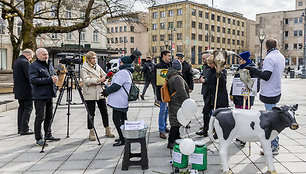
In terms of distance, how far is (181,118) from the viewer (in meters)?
4.31

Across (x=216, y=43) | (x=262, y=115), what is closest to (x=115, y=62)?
(x=262, y=115)

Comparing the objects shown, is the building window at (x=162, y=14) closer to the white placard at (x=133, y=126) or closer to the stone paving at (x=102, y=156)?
the stone paving at (x=102, y=156)

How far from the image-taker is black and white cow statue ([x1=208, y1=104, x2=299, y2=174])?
3.81 meters

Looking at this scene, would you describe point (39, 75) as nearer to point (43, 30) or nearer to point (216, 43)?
point (43, 30)

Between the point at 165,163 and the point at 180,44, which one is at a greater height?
the point at 180,44

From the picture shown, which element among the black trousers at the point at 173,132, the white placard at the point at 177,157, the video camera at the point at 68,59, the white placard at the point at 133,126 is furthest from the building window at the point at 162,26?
the white placard at the point at 177,157

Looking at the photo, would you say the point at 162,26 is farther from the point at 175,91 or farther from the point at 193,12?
the point at 175,91

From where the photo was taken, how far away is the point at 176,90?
5.07 meters

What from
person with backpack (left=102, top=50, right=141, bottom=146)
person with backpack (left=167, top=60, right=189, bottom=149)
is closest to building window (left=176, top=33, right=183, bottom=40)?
person with backpack (left=102, top=50, right=141, bottom=146)

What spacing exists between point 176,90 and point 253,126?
5.41 ft

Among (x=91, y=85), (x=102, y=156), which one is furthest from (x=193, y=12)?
(x=102, y=156)

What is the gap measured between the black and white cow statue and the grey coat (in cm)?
117

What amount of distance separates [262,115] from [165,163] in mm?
1776

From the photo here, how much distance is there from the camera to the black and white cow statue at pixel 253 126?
3814 mm
